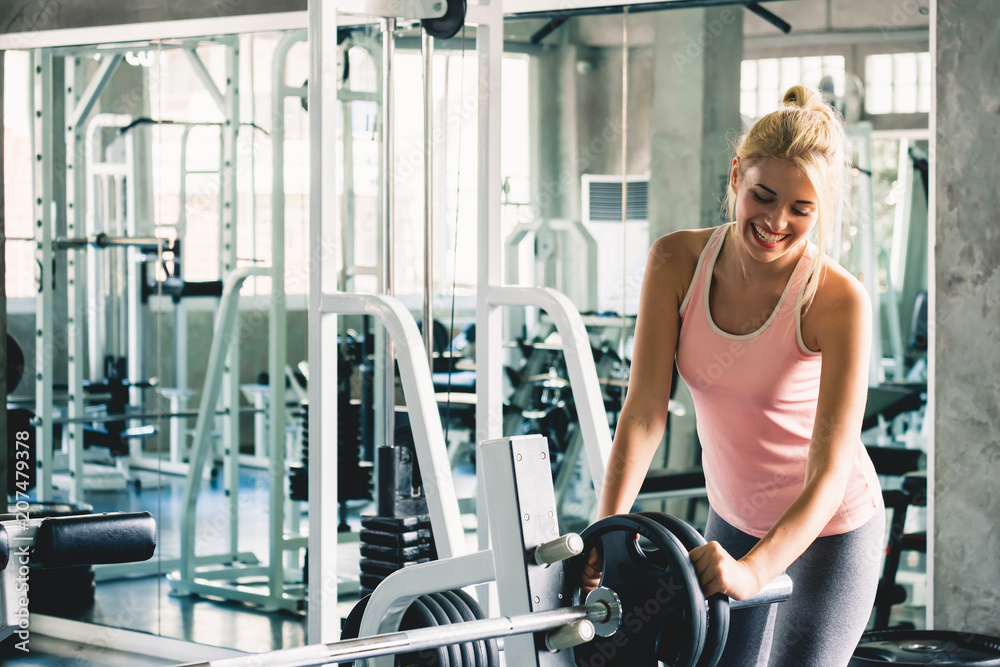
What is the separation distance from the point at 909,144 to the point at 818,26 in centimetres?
46

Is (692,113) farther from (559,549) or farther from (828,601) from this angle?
(559,549)

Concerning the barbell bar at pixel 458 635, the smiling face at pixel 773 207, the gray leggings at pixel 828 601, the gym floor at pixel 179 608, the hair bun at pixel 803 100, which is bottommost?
the gym floor at pixel 179 608

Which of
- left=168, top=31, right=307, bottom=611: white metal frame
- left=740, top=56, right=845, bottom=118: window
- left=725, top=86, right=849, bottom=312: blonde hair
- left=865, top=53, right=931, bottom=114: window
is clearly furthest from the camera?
left=168, top=31, right=307, bottom=611: white metal frame

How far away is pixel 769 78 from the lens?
141 inches

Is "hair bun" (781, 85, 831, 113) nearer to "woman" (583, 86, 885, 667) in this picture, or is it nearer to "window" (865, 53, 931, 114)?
"woman" (583, 86, 885, 667)

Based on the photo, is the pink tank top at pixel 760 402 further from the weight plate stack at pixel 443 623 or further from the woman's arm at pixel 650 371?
the weight plate stack at pixel 443 623

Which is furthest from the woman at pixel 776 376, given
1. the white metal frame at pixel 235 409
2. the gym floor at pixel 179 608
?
the white metal frame at pixel 235 409

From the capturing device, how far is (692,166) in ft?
12.1

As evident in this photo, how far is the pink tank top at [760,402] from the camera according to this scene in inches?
58.6

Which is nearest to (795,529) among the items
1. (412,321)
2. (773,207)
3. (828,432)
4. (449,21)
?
(828,432)

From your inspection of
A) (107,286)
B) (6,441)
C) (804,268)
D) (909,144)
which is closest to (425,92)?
(804,268)

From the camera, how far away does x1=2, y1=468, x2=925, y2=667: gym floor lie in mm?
3641

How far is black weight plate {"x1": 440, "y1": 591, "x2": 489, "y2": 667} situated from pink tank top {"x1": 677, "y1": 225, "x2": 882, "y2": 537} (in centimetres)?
44

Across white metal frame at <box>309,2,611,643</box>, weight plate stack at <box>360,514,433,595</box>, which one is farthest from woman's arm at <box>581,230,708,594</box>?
weight plate stack at <box>360,514,433,595</box>
